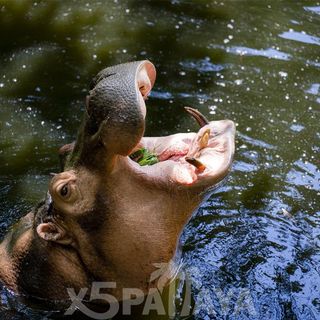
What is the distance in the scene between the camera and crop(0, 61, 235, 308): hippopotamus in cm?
354

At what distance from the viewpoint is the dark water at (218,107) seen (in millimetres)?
4828

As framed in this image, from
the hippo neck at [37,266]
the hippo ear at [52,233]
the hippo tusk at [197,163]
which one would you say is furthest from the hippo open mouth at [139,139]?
the hippo neck at [37,266]

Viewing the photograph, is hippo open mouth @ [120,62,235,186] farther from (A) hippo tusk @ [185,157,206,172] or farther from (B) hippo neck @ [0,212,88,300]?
(B) hippo neck @ [0,212,88,300]

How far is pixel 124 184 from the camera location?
3703mm

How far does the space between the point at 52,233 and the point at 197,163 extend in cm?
91

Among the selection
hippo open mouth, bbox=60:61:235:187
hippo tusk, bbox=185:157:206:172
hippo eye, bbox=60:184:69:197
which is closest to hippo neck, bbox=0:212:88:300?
hippo eye, bbox=60:184:69:197

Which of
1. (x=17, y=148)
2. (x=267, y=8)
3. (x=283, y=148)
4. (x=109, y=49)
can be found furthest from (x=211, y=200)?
(x=267, y=8)

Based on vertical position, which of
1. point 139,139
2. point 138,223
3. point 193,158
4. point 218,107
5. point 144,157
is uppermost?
point 139,139

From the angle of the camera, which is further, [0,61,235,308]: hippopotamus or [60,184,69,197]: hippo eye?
[60,184,69,197]: hippo eye

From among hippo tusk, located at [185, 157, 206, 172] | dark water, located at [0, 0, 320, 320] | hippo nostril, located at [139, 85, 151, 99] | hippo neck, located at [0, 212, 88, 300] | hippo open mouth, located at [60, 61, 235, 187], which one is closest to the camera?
hippo open mouth, located at [60, 61, 235, 187]

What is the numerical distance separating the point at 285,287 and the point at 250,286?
23 cm

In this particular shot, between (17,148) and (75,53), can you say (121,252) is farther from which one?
(75,53)

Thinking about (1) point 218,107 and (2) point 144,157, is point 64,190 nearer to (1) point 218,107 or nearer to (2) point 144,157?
(2) point 144,157

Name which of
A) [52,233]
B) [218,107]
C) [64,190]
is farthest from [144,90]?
[218,107]
